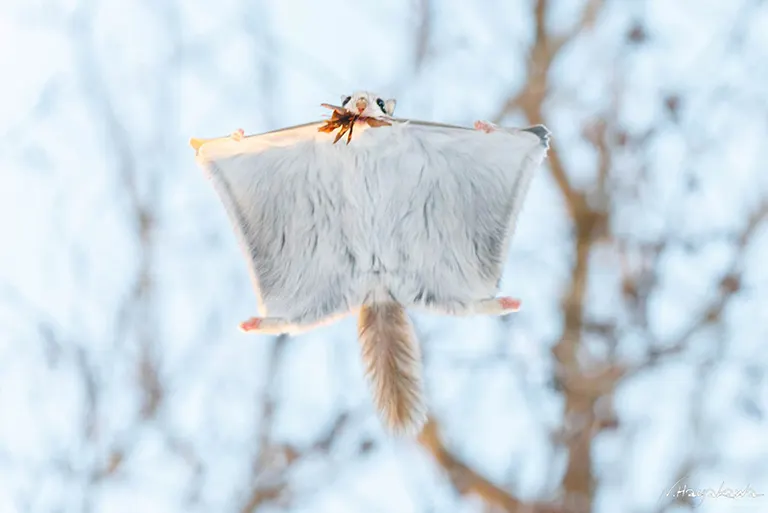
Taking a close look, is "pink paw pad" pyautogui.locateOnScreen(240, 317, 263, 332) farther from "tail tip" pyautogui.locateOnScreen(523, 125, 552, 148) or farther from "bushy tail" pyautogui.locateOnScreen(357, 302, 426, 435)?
"tail tip" pyautogui.locateOnScreen(523, 125, 552, 148)

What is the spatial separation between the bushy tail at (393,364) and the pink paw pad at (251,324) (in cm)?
43

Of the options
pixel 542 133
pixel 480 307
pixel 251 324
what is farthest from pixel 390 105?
pixel 251 324

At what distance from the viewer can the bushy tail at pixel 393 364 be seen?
331 centimetres

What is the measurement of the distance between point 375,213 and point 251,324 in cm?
64

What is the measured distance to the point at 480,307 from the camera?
3.27 m

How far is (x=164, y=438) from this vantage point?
6.61 m

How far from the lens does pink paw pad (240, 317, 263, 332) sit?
313 centimetres

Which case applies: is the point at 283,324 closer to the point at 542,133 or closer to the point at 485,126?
the point at 485,126

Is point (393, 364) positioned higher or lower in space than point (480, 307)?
lower

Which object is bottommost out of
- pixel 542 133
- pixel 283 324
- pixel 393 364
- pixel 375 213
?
pixel 393 364

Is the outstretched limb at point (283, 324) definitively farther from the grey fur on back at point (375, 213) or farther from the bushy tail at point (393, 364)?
the bushy tail at point (393, 364)

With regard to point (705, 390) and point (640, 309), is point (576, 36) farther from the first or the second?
point (705, 390)

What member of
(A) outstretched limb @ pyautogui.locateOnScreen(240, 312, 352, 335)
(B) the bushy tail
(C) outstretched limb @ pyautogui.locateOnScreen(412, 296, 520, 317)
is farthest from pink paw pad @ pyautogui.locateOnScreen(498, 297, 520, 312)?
(A) outstretched limb @ pyautogui.locateOnScreen(240, 312, 352, 335)

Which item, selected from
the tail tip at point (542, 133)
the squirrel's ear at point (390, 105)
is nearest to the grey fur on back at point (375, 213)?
the tail tip at point (542, 133)
